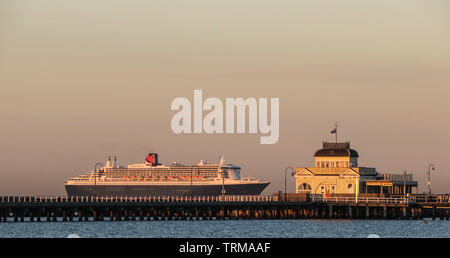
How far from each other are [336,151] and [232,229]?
1574 inches

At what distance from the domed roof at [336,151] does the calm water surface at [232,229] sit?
18.6 m

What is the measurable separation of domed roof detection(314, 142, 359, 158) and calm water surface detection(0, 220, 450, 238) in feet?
61.0

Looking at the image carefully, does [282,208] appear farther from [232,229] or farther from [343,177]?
[232,229]

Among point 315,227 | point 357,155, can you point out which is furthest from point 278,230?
point 357,155

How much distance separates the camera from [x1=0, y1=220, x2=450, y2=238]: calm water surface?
9169 cm

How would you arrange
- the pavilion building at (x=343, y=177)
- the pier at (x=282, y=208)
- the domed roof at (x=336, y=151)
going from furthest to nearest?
the domed roof at (x=336, y=151), the pavilion building at (x=343, y=177), the pier at (x=282, y=208)

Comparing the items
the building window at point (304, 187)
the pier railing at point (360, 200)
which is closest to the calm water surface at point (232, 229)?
the pier railing at point (360, 200)

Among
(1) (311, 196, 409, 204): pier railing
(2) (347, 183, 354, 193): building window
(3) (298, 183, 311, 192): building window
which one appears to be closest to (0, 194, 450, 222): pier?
(1) (311, 196, 409, 204): pier railing

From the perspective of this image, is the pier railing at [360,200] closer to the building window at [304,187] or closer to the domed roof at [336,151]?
the building window at [304,187]

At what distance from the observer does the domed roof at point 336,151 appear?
137125 millimetres

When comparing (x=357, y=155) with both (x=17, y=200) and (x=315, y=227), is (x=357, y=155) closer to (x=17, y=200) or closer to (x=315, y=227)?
(x=315, y=227)

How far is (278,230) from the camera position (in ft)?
328
